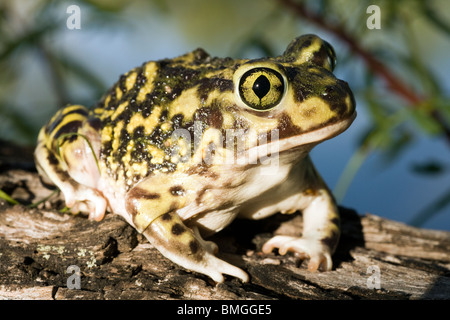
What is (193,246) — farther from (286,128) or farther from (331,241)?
(331,241)

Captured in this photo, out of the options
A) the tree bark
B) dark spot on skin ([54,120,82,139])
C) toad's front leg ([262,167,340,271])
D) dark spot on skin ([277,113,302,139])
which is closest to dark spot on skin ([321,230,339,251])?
toad's front leg ([262,167,340,271])

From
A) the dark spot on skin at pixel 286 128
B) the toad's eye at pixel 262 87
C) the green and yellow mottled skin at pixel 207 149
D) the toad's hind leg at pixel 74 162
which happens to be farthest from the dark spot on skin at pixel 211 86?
the toad's hind leg at pixel 74 162

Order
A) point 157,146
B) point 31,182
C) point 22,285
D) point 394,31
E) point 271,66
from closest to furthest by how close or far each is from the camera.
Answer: point 271,66 < point 22,285 < point 157,146 < point 31,182 < point 394,31

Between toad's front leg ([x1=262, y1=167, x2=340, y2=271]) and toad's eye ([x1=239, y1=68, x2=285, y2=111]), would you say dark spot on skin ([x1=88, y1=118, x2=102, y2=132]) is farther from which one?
toad's front leg ([x1=262, y1=167, x2=340, y2=271])

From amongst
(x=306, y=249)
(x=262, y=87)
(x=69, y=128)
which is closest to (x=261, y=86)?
(x=262, y=87)

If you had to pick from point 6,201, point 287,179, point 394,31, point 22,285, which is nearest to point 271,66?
point 287,179
